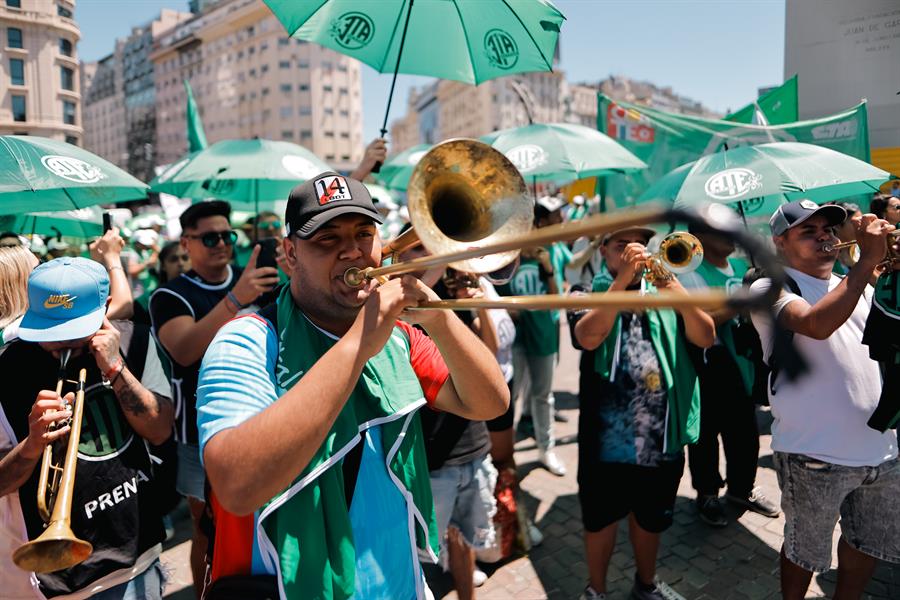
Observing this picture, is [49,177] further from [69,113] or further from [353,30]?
[69,113]

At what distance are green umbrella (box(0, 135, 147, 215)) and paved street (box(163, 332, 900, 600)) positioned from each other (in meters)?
2.73

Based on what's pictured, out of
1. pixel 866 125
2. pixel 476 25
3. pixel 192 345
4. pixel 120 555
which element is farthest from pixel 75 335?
pixel 866 125

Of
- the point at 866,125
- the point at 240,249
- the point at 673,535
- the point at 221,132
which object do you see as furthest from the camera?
the point at 221,132

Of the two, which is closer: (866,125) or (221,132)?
(866,125)

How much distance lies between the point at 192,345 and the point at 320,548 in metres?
2.05

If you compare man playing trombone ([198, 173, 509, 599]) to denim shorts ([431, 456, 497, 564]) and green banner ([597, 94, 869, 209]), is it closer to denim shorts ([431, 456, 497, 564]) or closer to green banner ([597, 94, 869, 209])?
denim shorts ([431, 456, 497, 564])

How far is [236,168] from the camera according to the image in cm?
510

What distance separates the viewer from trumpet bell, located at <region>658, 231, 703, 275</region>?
3.03m

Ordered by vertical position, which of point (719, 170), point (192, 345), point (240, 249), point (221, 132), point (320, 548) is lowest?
point (320, 548)

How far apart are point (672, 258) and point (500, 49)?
66.9 inches

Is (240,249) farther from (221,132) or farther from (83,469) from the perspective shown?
(221,132)

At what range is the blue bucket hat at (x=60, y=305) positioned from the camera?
→ 207 centimetres

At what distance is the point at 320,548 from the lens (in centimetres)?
150

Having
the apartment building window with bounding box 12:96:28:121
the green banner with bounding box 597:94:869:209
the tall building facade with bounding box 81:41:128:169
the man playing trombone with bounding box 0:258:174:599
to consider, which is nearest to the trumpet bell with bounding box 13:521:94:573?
the man playing trombone with bounding box 0:258:174:599
